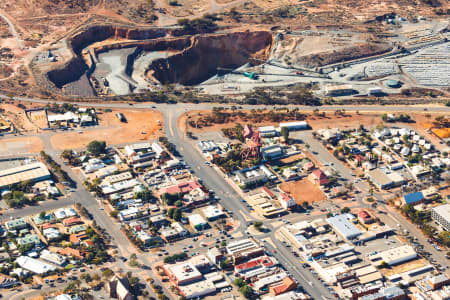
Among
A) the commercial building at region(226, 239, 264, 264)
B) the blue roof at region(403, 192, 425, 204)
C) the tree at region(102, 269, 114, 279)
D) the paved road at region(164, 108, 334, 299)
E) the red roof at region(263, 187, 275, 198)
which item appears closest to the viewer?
the tree at region(102, 269, 114, 279)

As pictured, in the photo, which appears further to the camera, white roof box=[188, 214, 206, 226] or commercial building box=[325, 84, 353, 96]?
commercial building box=[325, 84, 353, 96]

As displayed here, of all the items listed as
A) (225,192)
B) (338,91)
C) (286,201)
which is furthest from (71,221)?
(338,91)

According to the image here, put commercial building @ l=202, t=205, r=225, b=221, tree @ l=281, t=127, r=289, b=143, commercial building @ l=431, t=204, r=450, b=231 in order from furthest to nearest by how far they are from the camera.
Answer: tree @ l=281, t=127, r=289, b=143 → commercial building @ l=202, t=205, r=225, b=221 → commercial building @ l=431, t=204, r=450, b=231

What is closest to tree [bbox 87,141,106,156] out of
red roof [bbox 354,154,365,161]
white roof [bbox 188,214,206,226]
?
white roof [bbox 188,214,206,226]

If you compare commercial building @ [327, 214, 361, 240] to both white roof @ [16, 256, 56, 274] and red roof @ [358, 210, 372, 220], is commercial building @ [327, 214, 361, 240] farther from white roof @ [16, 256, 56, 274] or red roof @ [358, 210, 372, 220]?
white roof @ [16, 256, 56, 274]

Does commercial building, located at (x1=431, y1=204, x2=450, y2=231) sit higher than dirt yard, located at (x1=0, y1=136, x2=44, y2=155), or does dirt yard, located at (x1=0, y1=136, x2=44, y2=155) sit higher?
dirt yard, located at (x1=0, y1=136, x2=44, y2=155)

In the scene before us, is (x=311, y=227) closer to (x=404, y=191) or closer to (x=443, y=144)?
(x=404, y=191)

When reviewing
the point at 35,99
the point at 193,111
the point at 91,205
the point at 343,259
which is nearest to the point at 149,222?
the point at 91,205
